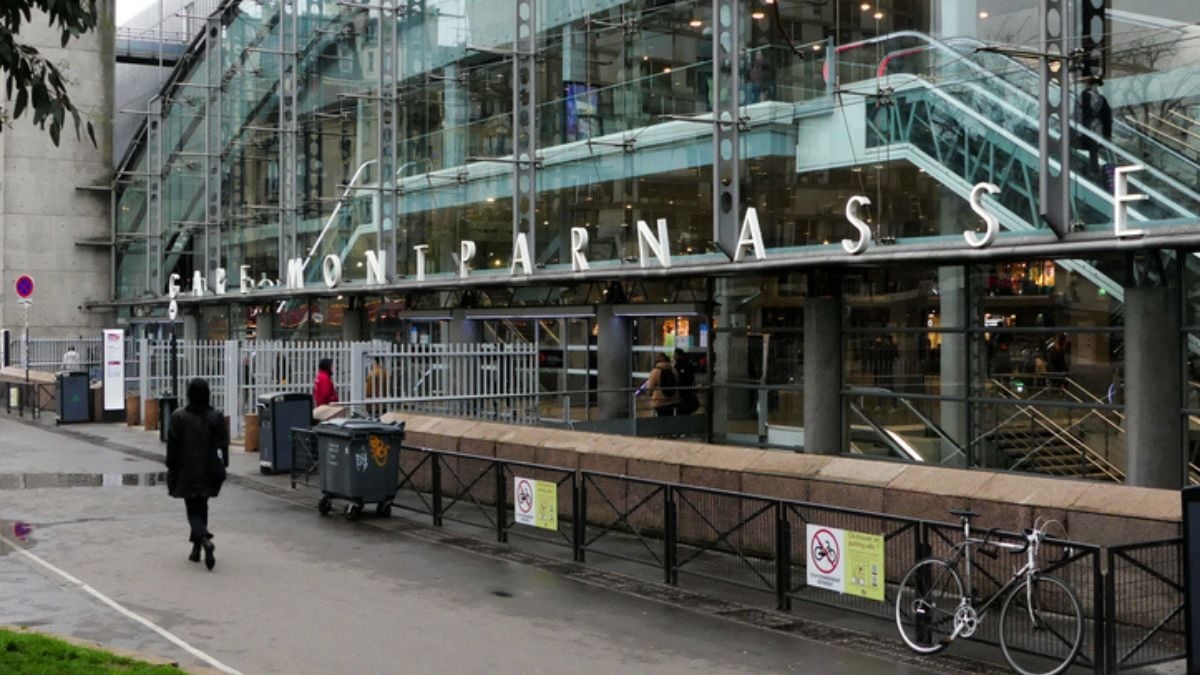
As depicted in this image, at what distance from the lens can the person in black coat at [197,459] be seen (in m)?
13.6

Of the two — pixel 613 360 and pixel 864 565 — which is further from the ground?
pixel 613 360

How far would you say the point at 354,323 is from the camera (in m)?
33.3

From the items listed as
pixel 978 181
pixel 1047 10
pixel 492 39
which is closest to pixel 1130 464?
pixel 978 181

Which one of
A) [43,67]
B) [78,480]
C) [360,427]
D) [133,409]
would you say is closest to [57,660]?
[43,67]

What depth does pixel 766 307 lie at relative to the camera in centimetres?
2177

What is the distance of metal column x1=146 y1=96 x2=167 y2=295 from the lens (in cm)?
4678

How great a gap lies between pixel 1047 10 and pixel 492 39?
12203 millimetres

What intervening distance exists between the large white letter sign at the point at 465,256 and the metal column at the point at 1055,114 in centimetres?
1265

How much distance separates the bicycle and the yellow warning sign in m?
0.22

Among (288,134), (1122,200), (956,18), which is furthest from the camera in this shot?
(288,134)

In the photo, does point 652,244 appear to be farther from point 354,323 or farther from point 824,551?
point 354,323

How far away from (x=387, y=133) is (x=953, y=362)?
14.6 metres

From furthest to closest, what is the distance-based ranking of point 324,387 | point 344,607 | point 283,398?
point 324,387, point 283,398, point 344,607

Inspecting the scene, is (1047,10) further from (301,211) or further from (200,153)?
(200,153)
